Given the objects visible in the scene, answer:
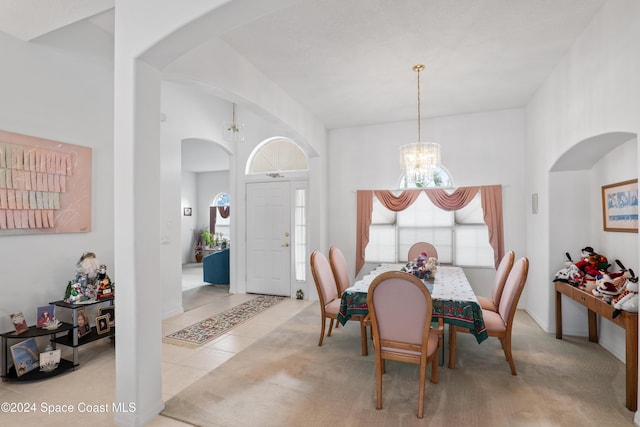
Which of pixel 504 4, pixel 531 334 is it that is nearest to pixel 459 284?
pixel 531 334

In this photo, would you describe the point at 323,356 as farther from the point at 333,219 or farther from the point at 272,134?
the point at 272,134

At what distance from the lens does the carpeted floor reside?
2123 millimetres

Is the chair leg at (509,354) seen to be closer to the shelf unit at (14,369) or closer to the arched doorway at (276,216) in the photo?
the arched doorway at (276,216)

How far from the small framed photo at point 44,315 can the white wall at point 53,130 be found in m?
0.18

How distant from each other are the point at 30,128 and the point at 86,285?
149cm

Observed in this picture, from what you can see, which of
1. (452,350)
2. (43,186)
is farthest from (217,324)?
(452,350)

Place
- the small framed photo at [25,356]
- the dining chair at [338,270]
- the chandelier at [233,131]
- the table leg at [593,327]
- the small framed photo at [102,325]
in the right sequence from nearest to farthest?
the small framed photo at [25,356], the small framed photo at [102,325], the table leg at [593,327], the dining chair at [338,270], the chandelier at [233,131]

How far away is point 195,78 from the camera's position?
2.70m

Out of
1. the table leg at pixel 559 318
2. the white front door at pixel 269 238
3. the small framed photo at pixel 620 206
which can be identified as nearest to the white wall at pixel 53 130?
the white front door at pixel 269 238

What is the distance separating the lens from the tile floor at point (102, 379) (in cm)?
214

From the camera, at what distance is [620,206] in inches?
118

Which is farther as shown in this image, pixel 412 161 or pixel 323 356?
pixel 412 161

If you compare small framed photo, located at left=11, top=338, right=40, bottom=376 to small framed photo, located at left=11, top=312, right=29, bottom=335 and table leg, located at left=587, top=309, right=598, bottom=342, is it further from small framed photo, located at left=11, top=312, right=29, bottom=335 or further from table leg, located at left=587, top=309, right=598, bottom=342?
table leg, located at left=587, top=309, right=598, bottom=342

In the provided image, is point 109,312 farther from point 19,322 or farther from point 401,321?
point 401,321
